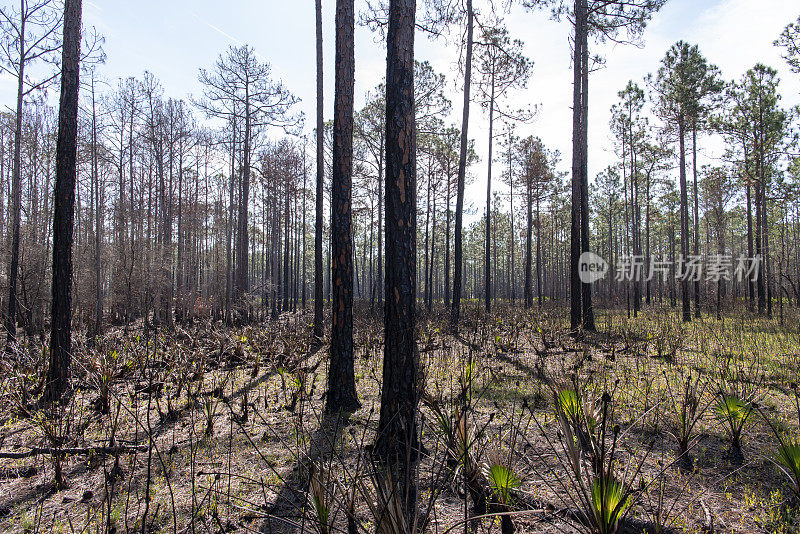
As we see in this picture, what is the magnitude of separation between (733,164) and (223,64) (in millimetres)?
23927

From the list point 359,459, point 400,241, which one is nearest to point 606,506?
point 359,459

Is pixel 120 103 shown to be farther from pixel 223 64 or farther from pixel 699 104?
pixel 699 104

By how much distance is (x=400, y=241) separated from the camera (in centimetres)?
310

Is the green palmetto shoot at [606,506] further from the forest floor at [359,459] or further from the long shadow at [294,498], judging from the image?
the long shadow at [294,498]

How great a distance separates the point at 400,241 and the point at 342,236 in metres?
1.70

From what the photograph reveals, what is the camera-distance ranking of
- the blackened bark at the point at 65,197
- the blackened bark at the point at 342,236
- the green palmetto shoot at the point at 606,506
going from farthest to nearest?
the blackened bark at the point at 65,197, the blackened bark at the point at 342,236, the green palmetto shoot at the point at 606,506

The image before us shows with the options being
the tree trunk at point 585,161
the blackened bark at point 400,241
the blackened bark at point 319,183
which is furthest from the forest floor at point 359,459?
the tree trunk at point 585,161

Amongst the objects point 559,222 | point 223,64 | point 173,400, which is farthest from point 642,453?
point 559,222

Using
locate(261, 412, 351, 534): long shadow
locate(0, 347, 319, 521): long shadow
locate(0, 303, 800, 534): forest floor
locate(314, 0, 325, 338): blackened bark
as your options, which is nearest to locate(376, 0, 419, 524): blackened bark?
locate(0, 303, 800, 534): forest floor

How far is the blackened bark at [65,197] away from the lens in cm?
484

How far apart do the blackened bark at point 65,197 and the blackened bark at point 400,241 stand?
470 centimetres

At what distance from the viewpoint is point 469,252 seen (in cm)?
5134

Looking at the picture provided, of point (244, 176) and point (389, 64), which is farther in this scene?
point (244, 176)

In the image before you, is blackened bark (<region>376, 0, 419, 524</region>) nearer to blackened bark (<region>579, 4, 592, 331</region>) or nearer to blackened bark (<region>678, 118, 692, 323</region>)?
blackened bark (<region>579, 4, 592, 331</region>)
